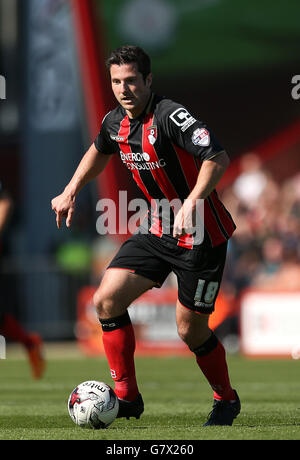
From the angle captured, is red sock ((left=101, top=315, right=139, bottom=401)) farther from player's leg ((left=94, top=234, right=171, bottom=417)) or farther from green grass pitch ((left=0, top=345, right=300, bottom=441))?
green grass pitch ((left=0, top=345, right=300, bottom=441))

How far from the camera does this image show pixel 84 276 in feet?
62.0

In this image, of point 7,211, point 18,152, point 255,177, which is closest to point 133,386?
point 7,211

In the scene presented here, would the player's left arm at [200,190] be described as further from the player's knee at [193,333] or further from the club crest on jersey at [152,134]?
the player's knee at [193,333]

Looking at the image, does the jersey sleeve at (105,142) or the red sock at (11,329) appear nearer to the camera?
the jersey sleeve at (105,142)

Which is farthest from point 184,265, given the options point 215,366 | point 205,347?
point 215,366

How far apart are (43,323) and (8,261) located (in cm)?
155

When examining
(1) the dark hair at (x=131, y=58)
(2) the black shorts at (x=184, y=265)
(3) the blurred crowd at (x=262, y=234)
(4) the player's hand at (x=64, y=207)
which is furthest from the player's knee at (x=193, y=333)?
(3) the blurred crowd at (x=262, y=234)

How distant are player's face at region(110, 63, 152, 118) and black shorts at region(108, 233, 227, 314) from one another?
96cm

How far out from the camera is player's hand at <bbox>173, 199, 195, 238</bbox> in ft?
20.6

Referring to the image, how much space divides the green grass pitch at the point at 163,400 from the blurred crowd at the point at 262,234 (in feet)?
5.39

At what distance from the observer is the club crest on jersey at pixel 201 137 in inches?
259

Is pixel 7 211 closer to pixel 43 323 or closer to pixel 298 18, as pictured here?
pixel 43 323

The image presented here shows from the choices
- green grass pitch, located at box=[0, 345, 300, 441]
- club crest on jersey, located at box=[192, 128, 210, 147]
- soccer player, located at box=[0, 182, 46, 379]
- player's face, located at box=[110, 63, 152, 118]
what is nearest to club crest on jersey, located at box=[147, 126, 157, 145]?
player's face, located at box=[110, 63, 152, 118]

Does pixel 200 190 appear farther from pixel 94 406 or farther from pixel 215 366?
pixel 94 406
